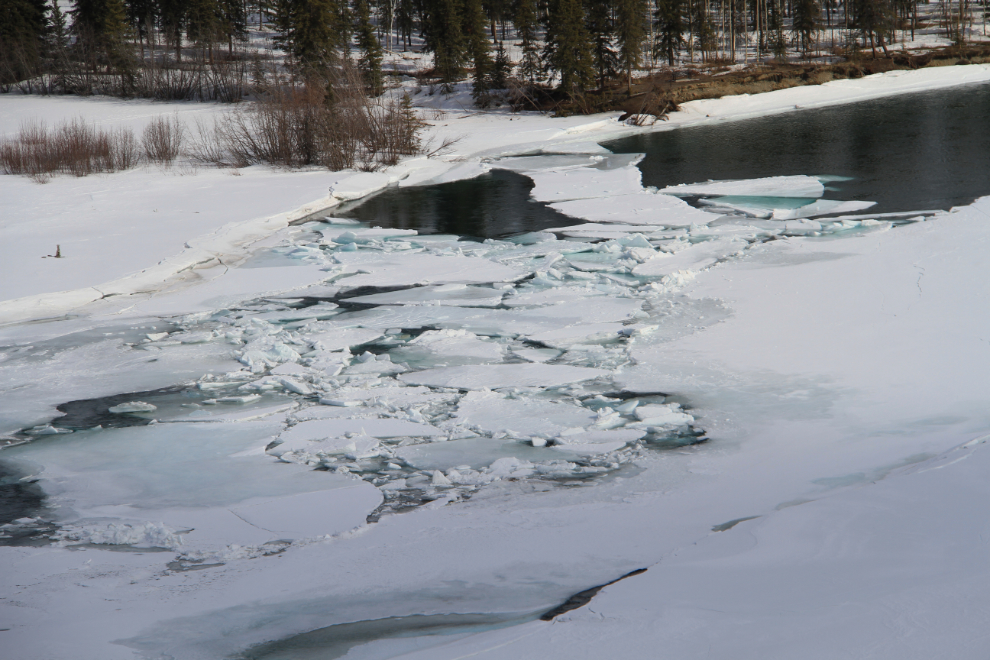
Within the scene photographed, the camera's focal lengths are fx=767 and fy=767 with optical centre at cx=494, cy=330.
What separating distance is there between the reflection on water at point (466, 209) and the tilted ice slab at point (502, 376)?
18.1 feet

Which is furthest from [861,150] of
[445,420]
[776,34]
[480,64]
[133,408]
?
[776,34]

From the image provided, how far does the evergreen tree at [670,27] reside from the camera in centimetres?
4606

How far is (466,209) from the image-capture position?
1371 centimetres

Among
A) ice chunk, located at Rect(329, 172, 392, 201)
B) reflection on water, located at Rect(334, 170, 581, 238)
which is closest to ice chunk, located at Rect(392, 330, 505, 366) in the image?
reflection on water, located at Rect(334, 170, 581, 238)

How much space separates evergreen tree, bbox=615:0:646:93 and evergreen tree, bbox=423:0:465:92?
8330mm

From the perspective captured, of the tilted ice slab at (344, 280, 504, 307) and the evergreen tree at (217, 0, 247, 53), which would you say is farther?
the evergreen tree at (217, 0, 247, 53)

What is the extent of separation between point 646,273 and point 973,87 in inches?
1099

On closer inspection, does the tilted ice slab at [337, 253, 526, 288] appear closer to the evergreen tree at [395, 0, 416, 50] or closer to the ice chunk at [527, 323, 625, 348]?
the ice chunk at [527, 323, 625, 348]

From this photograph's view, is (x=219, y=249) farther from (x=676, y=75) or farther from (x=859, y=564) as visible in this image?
(x=676, y=75)

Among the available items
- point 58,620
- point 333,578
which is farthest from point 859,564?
point 58,620

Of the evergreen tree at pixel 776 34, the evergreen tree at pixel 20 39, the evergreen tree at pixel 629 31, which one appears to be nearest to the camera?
the evergreen tree at pixel 629 31

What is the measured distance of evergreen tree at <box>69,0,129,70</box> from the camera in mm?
42062

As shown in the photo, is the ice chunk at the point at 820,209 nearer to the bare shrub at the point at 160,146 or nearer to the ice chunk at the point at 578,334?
the ice chunk at the point at 578,334

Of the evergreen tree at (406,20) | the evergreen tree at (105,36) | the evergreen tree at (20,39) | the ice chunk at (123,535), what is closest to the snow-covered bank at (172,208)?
the ice chunk at (123,535)
